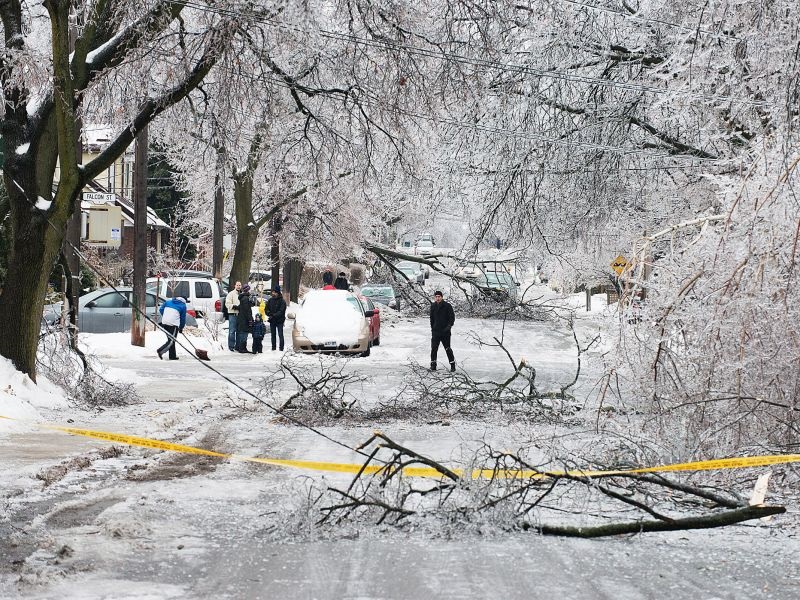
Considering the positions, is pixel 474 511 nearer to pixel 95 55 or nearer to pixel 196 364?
pixel 95 55

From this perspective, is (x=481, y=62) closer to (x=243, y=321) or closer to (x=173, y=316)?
(x=173, y=316)

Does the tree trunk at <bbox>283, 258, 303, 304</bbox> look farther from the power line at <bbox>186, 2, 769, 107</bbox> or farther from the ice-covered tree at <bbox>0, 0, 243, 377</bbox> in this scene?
the ice-covered tree at <bbox>0, 0, 243, 377</bbox>

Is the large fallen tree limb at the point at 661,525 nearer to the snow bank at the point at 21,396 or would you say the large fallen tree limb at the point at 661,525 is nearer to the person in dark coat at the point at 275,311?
the snow bank at the point at 21,396

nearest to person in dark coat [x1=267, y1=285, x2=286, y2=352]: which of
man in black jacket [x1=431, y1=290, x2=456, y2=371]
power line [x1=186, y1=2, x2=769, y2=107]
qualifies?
man in black jacket [x1=431, y1=290, x2=456, y2=371]

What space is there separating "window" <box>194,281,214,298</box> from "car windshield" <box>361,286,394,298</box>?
1291 cm

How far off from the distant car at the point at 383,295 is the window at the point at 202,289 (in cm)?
1250

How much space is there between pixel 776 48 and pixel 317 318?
1844 centimetres

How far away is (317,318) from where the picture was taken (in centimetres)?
2658

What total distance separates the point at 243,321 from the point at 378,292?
72.6 ft

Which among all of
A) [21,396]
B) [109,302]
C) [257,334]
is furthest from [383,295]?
[21,396]

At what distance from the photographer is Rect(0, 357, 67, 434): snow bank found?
13453 mm

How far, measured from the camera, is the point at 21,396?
14531mm

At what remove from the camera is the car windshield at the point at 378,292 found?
4844 cm

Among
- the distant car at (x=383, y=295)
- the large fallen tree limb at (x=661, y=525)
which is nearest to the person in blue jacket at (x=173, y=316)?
the large fallen tree limb at (x=661, y=525)
